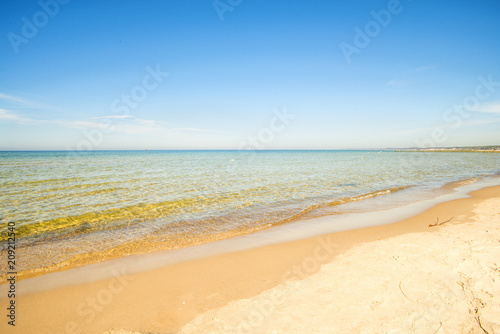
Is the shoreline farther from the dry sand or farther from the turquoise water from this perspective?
the dry sand

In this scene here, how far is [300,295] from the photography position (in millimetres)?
4395

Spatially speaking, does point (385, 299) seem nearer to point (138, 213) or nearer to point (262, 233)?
point (262, 233)

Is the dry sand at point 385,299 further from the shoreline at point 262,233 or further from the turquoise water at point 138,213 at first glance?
the turquoise water at point 138,213

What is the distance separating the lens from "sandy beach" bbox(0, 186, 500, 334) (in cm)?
364

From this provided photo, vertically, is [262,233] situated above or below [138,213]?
below

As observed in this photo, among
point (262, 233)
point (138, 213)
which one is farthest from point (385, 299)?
point (138, 213)

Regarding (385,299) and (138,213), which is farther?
(138,213)

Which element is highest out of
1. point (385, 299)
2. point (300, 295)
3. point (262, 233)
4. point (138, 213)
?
point (385, 299)

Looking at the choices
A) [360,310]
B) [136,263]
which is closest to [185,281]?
[136,263]

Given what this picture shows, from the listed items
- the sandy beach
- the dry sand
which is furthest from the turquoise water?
the dry sand

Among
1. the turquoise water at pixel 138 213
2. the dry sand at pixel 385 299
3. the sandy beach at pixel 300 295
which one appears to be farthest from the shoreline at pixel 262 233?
the dry sand at pixel 385 299

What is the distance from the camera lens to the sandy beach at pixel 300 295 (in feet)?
12.0

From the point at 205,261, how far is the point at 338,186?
48.4ft

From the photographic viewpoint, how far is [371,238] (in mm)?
7570
